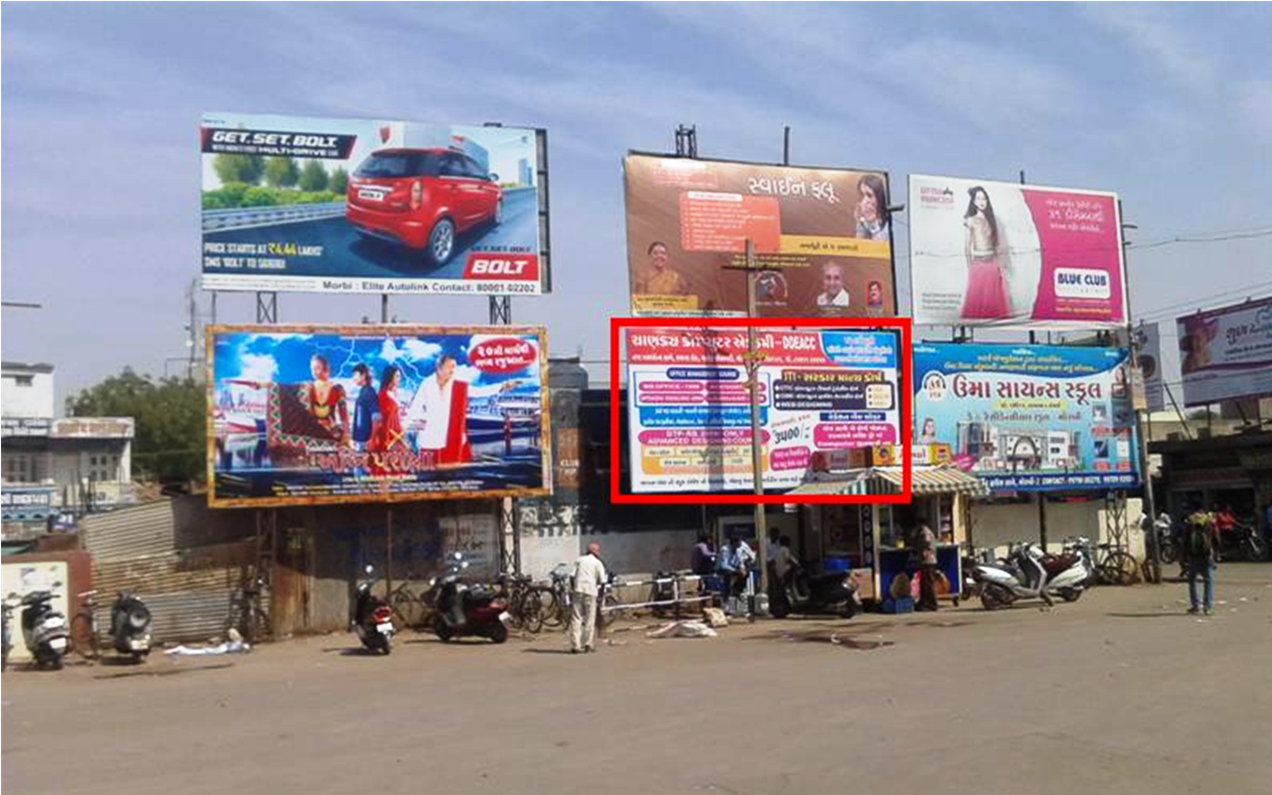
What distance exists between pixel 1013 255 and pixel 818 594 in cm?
1105

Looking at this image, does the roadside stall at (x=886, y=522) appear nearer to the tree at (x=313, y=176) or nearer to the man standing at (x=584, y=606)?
the man standing at (x=584, y=606)

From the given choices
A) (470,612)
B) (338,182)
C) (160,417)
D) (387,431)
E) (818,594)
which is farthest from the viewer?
(160,417)

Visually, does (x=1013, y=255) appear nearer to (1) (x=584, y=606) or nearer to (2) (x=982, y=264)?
(2) (x=982, y=264)

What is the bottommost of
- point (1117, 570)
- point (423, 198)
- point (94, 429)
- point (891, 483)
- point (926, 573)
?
point (1117, 570)

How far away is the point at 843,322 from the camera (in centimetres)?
2469

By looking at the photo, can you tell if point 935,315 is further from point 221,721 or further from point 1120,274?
point 221,721

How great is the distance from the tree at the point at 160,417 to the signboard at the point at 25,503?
587 centimetres

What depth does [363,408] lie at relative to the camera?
19.7 meters

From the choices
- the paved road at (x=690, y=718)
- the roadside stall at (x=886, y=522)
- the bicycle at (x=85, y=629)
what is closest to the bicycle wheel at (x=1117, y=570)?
the roadside stall at (x=886, y=522)

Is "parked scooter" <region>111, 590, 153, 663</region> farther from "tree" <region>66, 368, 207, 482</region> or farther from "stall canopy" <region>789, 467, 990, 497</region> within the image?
"tree" <region>66, 368, 207, 482</region>

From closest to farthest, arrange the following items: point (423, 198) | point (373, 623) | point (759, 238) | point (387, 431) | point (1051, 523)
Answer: point (373, 623) → point (387, 431) → point (423, 198) → point (759, 238) → point (1051, 523)

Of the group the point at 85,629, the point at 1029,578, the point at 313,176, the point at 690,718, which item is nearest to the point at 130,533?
the point at 85,629

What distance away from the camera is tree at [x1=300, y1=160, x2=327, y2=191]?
2200 cm

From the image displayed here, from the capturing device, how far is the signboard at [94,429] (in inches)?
1887
